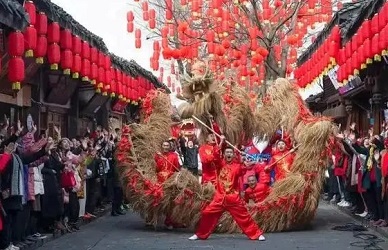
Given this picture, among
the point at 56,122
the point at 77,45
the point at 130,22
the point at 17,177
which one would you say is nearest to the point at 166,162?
the point at 77,45

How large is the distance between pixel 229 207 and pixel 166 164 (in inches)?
93.8

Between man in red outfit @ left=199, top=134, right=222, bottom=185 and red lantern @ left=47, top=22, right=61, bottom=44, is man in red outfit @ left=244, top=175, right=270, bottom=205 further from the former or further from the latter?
red lantern @ left=47, top=22, right=61, bottom=44

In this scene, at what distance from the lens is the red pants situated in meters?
12.7

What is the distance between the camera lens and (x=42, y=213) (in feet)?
41.0

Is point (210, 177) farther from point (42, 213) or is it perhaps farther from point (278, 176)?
point (42, 213)

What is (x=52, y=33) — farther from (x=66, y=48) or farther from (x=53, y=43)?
(x=66, y=48)

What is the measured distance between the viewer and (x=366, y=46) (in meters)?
13.7

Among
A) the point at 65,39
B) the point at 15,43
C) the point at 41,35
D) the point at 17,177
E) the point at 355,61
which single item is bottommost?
the point at 17,177

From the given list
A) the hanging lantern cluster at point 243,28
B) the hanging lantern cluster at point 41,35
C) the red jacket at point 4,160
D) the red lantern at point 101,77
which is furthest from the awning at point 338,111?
the red jacket at point 4,160

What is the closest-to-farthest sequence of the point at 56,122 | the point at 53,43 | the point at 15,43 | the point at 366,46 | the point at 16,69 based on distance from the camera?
1. the point at 15,43
2. the point at 16,69
3. the point at 53,43
4. the point at 366,46
5. the point at 56,122

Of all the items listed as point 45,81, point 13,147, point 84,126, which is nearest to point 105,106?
point 84,126

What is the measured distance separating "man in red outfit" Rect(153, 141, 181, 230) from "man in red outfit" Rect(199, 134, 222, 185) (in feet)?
3.18

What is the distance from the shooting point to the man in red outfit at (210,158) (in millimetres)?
13094

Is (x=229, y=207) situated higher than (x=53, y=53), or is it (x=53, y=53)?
(x=53, y=53)
